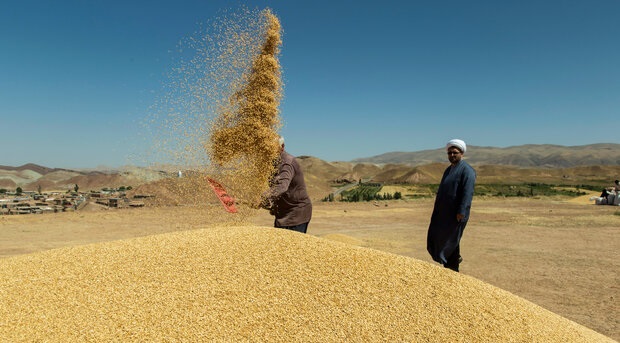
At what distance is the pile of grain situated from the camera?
213 cm

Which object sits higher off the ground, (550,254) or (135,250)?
(135,250)

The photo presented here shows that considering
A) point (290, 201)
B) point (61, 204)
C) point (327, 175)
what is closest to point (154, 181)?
point (290, 201)

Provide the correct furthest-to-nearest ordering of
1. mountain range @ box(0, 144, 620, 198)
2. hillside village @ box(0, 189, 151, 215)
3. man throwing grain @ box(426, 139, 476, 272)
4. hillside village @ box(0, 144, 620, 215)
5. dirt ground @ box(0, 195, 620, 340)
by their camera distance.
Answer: mountain range @ box(0, 144, 620, 198)
hillside village @ box(0, 144, 620, 215)
hillside village @ box(0, 189, 151, 215)
dirt ground @ box(0, 195, 620, 340)
man throwing grain @ box(426, 139, 476, 272)

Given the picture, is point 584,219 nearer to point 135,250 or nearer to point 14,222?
point 135,250

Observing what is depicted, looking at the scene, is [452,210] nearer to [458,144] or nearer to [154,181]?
[458,144]

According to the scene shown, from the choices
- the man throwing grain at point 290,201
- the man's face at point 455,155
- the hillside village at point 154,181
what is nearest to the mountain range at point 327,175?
the hillside village at point 154,181

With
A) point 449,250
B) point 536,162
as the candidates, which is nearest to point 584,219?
point 449,250

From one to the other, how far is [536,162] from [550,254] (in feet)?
533

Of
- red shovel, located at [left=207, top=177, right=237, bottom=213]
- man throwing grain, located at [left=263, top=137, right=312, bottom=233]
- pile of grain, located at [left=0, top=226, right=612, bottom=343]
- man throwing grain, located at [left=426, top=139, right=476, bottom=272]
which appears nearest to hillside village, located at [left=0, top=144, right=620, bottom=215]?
red shovel, located at [left=207, top=177, right=237, bottom=213]

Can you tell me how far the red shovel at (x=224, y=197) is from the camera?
363 cm

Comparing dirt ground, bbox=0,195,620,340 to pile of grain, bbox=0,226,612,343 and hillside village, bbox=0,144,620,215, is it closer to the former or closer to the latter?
hillside village, bbox=0,144,620,215

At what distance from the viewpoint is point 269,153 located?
3787 mm

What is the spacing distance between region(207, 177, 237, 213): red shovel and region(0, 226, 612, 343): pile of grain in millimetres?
620

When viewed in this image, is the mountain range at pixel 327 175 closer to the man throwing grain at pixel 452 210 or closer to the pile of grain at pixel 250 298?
the pile of grain at pixel 250 298
